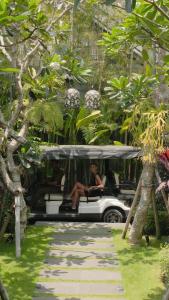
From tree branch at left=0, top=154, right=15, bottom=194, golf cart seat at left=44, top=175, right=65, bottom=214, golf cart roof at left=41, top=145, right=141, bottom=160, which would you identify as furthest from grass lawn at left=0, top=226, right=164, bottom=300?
golf cart roof at left=41, top=145, right=141, bottom=160

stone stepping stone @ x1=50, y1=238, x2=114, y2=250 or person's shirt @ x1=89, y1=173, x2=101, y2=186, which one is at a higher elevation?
person's shirt @ x1=89, y1=173, x2=101, y2=186

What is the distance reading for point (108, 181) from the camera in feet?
42.0

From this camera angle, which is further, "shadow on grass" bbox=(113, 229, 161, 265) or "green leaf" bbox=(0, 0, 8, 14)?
"shadow on grass" bbox=(113, 229, 161, 265)

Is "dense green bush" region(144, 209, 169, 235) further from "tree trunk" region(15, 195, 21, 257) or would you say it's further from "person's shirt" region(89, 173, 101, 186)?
"tree trunk" region(15, 195, 21, 257)

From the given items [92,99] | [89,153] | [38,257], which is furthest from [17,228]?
[92,99]

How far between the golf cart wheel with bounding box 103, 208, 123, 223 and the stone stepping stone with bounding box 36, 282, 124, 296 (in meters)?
4.30

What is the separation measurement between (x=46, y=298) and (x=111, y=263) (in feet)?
6.59

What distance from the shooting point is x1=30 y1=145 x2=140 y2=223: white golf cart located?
11.9 m

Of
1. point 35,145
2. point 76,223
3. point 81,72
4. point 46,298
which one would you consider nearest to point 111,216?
point 76,223

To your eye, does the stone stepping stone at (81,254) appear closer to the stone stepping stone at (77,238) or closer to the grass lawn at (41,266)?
the grass lawn at (41,266)

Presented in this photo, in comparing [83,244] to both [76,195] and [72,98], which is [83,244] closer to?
[76,195]

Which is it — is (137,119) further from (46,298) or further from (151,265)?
(46,298)

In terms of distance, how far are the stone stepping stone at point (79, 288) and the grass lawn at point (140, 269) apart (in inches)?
8.6

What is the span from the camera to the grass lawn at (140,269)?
742 cm
